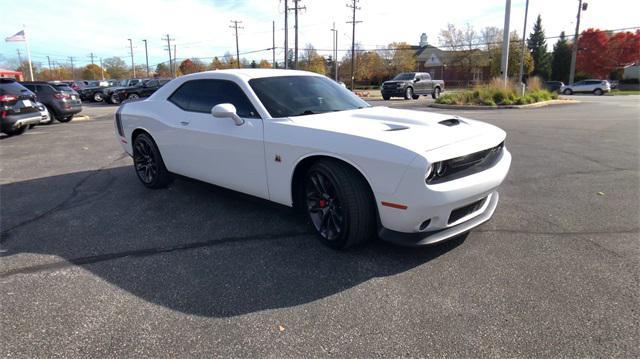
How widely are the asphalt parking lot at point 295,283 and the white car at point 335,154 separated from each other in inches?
13.7

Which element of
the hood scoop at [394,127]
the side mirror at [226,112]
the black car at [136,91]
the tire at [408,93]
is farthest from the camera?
the tire at [408,93]

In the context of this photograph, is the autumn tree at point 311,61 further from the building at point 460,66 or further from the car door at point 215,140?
the car door at point 215,140

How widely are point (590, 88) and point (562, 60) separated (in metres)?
22.7

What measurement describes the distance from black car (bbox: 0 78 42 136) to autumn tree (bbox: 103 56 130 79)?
323ft

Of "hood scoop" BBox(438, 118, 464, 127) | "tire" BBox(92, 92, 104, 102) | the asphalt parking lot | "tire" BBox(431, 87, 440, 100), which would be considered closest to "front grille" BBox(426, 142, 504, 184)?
"hood scoop" BBox(438, 118, 464, 127)

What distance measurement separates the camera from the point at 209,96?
14.9ft

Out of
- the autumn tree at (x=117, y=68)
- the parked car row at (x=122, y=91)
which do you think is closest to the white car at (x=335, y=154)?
the parked car row at (x=122, y=91)

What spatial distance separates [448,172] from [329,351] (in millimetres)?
1574

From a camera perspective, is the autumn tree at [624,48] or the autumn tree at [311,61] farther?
the autumn tree at [311,61]

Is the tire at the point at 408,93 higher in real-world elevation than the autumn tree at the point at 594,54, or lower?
lower

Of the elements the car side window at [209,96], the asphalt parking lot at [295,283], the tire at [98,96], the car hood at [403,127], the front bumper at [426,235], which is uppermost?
the car side window at [209,96]

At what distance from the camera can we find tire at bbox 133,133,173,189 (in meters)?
5.25

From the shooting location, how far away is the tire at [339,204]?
321cm

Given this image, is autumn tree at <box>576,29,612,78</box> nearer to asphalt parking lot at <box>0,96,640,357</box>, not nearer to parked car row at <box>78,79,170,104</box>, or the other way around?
parked car row at <box>78,79,170,104</box>
